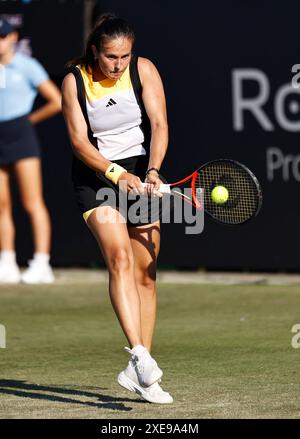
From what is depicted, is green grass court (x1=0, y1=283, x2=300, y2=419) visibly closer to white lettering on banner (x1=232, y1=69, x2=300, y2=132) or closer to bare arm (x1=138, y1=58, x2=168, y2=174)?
bare arm (x1=138, y1=58, x2=168, y2=174)

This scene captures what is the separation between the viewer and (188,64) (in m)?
10.8

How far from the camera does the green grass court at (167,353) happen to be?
5660 mm

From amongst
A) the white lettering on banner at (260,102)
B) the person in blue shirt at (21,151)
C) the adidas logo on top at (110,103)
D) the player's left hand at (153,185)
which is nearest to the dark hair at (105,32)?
the adidas logo on top at (110,103)

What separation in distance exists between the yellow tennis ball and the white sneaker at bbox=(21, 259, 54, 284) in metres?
4.78

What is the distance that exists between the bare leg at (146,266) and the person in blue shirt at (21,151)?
467cm

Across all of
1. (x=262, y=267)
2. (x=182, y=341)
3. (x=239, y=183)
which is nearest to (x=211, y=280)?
(x=262, y=267)

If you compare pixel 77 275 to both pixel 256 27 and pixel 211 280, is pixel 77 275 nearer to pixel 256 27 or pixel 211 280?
pixel 211 280

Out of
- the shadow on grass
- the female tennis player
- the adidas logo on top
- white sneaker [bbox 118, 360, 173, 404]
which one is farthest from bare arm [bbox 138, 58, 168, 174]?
the shadow on grass

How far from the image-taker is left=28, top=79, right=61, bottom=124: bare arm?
1089 cm

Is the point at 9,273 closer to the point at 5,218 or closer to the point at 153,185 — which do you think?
the point at 5,218

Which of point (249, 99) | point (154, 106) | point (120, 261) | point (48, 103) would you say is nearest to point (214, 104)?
point (249, 99)

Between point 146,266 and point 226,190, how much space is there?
0.57 m

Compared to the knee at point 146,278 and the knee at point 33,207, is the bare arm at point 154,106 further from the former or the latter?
the knee at point 33,207

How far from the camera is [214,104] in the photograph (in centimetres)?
1075
